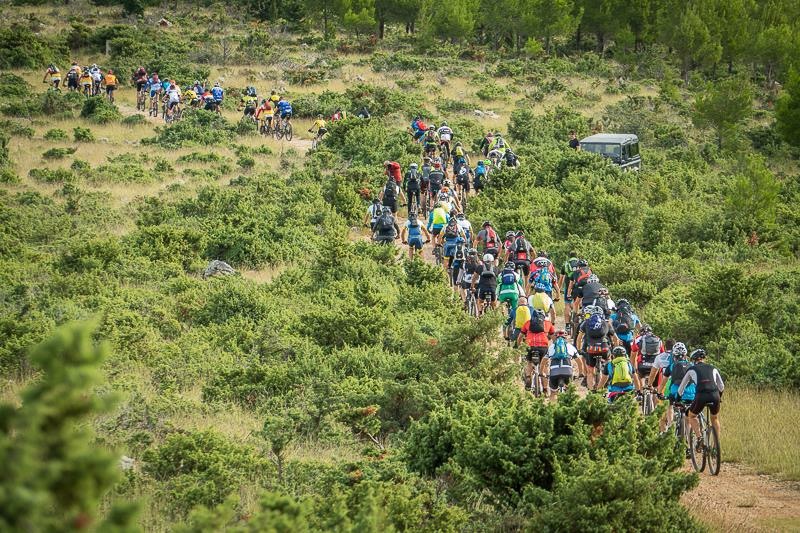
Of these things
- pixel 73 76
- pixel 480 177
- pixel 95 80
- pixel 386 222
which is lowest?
pixel 386 222

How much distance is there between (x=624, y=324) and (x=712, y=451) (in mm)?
3354

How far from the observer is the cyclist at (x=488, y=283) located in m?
17.9

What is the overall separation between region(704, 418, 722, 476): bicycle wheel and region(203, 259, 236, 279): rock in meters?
12.7

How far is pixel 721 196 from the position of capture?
116 feet

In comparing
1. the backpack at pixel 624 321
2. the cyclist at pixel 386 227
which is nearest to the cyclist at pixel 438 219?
the cyclist at pixel 386 227

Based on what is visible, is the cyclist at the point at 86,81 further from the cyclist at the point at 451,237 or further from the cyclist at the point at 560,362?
A: the cyclist at the point at 560,362

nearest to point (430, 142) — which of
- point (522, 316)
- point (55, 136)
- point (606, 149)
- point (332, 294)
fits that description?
point (606, 149)

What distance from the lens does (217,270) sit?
859 inches

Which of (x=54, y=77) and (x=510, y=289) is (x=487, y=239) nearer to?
(x=510, y=289)

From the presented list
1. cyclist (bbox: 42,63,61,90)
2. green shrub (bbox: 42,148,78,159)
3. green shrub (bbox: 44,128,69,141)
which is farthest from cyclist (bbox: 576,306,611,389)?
cyclist (bbox: 42,63,61,90)

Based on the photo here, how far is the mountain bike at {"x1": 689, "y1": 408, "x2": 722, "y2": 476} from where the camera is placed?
1188 cm

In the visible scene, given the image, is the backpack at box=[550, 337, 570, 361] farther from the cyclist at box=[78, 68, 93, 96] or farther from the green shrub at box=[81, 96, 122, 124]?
the cyclist at box=[78, 68, 93, 96]

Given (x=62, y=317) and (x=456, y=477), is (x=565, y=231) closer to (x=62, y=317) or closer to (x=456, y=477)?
(x=62, y=317)

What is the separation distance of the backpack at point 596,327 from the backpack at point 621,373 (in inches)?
50.9
